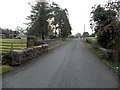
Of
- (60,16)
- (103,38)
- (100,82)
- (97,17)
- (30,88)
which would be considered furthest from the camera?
(60,16)

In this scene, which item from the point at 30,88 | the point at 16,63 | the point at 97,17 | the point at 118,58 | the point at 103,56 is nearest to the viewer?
the point at 30,88

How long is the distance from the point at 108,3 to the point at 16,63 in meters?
5.96

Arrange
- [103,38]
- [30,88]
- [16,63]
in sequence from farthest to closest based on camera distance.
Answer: [103,38] → [16,63] → [30,88]

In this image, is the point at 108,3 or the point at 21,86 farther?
the point at 108,3

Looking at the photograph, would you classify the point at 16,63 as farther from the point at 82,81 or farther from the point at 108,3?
the point at 108,3

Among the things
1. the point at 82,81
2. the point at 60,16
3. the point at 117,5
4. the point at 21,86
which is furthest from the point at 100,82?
the point at 60,16

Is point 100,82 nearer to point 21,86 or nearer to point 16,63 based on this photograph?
point 21,86

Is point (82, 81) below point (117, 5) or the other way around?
below

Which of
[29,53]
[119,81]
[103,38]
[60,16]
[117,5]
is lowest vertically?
[119,81]

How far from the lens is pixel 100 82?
4629 millimetres

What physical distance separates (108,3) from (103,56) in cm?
530

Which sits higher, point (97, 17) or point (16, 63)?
point (97, 17)

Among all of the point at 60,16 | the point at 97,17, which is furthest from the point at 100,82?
the point at 60,16

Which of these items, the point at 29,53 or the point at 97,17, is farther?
the point at 97,17
